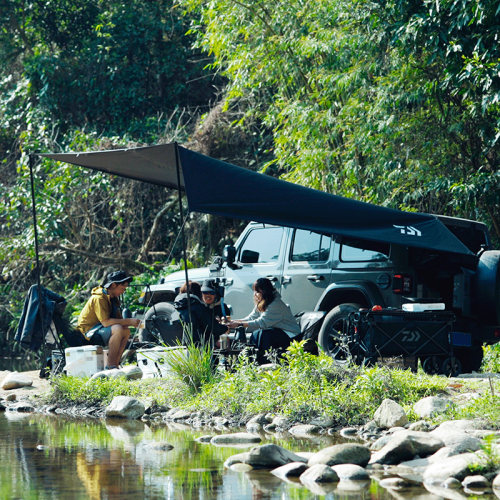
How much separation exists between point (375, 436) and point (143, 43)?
1582 cm

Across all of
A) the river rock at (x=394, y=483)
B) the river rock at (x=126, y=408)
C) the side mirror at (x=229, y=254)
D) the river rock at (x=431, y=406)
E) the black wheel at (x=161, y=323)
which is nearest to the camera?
the river rock at (x=394, y=483)

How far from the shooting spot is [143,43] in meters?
21.6

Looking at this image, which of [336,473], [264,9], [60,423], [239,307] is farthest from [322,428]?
[264,9]

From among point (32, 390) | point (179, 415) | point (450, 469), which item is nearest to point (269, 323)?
point (179, 415)

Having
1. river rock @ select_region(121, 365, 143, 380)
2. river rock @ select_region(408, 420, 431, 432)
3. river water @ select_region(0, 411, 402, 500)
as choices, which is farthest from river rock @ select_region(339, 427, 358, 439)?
river rock @ select_region(121, 365, 143, 380)

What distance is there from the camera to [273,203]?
9.76 m

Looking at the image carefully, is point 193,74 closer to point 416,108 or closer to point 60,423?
point 416,108

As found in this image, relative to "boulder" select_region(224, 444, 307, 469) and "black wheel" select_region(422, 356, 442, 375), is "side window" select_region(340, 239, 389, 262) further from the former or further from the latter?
"boulder" select_region(224, 444, 307, 469)

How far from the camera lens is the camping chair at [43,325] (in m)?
10.8

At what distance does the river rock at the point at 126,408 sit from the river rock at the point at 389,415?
254 cm

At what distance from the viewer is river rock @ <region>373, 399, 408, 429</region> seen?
24.6 ft

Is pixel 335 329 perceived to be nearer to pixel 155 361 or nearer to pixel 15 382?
pixel 155 361

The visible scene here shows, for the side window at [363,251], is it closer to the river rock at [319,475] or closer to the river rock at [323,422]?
the river rock at [323,422]

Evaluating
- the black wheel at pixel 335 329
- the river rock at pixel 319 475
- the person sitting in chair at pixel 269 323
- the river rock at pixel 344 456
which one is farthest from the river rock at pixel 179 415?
the river rock at pixel 319 475
